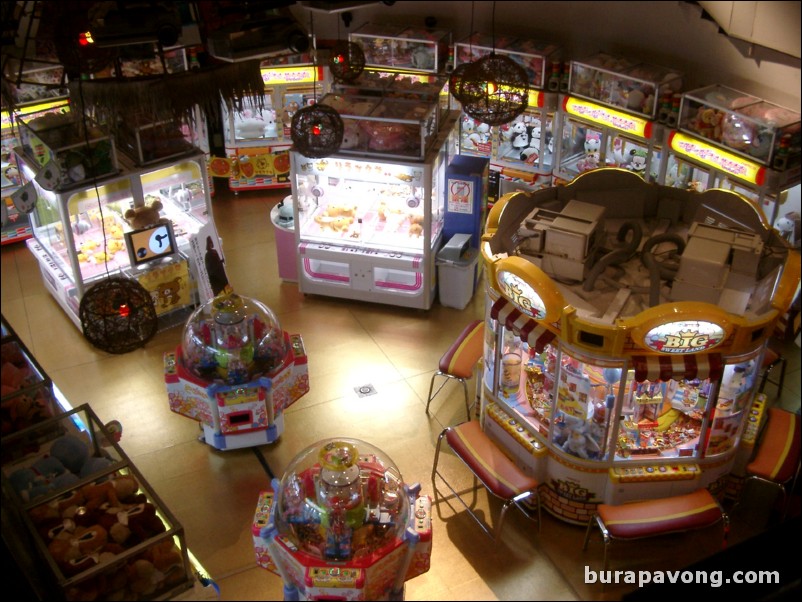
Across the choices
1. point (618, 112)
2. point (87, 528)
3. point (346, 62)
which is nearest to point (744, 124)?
point (618, 112)

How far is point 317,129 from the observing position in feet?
26.8

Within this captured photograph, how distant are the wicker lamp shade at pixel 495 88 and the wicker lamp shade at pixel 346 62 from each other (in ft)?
7.51

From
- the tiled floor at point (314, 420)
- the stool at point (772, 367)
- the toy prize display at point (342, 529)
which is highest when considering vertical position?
the toy prize display at point (342, 529)

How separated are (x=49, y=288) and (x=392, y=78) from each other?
507 centimetres

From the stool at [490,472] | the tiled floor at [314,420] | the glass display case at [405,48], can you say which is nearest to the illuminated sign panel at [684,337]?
the stool at [490,472]

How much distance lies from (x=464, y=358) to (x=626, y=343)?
227 centimetres

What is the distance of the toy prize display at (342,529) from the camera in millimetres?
5605

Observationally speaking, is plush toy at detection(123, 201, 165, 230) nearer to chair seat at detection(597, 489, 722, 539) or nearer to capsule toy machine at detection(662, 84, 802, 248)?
chair seat at detection(597, 489, 722, 539)

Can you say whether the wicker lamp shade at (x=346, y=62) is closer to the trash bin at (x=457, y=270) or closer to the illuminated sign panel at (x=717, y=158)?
the trash bin at (x=457, y=270)

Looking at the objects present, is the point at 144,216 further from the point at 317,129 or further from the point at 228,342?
the point at 228,342

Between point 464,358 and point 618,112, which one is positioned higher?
point 618,112

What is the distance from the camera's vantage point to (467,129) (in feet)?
39.7

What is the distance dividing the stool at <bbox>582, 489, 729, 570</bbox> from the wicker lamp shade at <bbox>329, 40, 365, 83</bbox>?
19.3ft

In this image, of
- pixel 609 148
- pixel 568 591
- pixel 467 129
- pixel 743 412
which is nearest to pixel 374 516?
pixel 568 591
